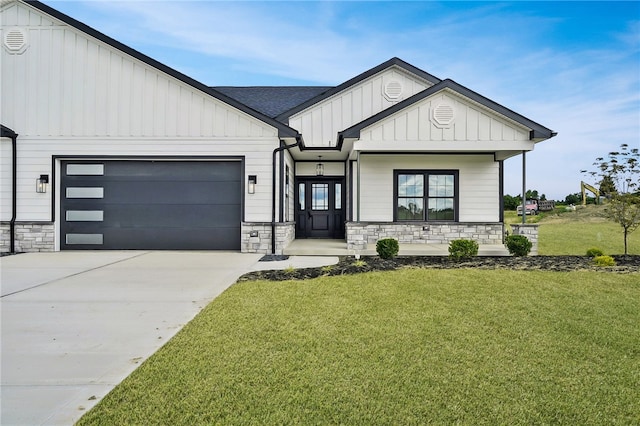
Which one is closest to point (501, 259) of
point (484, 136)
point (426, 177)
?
point (484, 136)

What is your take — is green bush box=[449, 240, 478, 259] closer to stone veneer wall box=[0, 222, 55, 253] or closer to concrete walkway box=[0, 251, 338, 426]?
concrete walkway box=[0, 251, 338, 426]

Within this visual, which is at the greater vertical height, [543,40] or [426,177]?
[543,40]

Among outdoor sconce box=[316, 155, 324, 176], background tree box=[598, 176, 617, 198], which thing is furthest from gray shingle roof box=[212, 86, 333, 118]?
background tree box=[598, 176, 617, 198]

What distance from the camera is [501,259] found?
825 cm

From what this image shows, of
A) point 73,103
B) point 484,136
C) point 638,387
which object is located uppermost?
point 73,103

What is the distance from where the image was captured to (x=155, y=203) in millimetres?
9797

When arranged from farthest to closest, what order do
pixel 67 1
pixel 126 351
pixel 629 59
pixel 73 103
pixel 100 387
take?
pixel 629 59 < pixel 67 1 < pixel 73 103 < pixel 126 351 < pixel 100 387

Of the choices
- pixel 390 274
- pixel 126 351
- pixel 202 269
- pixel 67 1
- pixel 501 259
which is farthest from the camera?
pixel 67 1

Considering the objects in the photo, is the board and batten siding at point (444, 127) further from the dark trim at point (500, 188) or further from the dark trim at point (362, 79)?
the dark trim at point (362, 79)

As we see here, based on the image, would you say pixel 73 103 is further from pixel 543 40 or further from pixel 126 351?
pixel 543 40

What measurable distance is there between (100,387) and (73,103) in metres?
9.71

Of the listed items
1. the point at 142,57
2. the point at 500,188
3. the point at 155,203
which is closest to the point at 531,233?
the point at 500,188

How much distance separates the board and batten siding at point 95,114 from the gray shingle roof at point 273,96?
3.03m

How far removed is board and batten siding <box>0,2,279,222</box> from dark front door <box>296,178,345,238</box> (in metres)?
3.61
